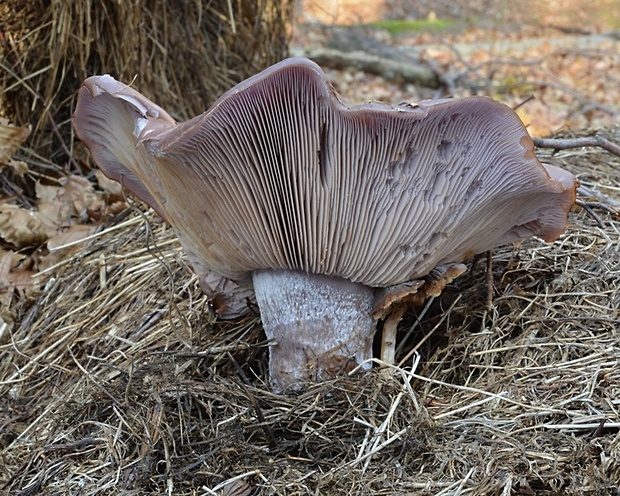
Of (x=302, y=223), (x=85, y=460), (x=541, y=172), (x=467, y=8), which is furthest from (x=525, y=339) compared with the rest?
(x=467, y=8)

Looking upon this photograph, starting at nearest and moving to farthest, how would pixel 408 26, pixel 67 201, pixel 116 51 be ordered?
pixel 67 201, pixel 116 51, pixel 408 26

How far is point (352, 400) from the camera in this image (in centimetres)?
195

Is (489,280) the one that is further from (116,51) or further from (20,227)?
(116,51)

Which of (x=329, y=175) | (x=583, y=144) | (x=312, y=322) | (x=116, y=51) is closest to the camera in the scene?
(x=329, y=175)

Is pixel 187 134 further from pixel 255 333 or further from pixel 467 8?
pixel 467 8

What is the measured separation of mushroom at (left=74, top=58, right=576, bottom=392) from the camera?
163cm

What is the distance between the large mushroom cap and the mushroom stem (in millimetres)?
59

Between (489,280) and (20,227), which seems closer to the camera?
(489,280)

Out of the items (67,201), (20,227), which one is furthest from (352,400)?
(67,201)

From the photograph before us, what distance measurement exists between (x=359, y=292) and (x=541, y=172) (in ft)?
2.16

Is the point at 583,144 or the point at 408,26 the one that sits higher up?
the point at 583,144

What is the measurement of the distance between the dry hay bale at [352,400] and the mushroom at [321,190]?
189mm

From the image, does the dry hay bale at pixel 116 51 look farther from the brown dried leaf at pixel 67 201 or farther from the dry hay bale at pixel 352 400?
the dry hay bale at pixel 352 400

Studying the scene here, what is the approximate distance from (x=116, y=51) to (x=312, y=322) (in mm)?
2379
